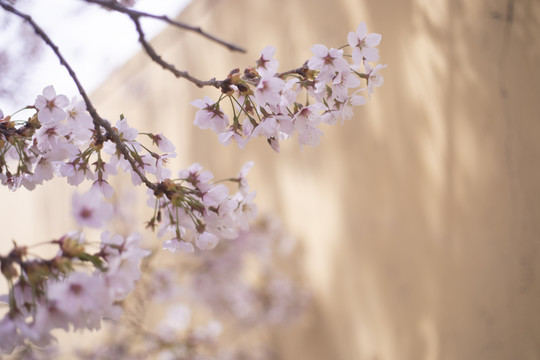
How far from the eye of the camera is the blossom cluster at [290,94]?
2.03 feet

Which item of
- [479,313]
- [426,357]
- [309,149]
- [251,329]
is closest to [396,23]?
[309,149]

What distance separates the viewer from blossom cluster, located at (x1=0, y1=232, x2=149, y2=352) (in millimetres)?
452

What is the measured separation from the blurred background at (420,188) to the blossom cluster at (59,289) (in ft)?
3.80

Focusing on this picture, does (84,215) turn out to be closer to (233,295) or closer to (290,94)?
(290,94)

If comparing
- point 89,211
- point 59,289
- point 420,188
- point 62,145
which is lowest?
point 59,289

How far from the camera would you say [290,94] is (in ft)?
2.05

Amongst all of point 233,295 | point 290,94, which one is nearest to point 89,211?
point 290,94

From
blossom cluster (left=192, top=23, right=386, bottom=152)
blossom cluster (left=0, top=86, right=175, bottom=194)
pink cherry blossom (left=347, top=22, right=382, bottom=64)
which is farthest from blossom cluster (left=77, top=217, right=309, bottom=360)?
pink cherry blossom (left=347, top=22, right=382, bottom=64)

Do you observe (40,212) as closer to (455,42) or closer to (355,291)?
(355,291)

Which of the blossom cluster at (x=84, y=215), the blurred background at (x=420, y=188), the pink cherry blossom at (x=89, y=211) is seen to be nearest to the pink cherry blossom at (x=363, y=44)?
the blossom cluster at (x=84, y=215)

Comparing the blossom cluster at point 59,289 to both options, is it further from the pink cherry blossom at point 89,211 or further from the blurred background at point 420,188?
the blurred background at point 420,188

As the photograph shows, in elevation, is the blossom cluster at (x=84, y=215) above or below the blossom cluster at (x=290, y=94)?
below

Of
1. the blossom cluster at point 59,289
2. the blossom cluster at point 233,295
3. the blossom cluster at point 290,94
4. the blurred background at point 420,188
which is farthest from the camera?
the blossom cluster at point 233,295

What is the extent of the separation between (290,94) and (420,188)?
109 centimetres
